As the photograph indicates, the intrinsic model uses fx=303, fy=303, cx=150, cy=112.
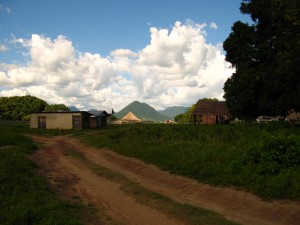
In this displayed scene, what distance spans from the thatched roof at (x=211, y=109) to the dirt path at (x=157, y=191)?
153 ft

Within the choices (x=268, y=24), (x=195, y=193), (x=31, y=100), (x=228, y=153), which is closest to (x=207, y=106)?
(x=268, y=24)

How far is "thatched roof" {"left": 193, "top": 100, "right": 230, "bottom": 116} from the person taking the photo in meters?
60.1

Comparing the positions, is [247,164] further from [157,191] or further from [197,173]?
[157,191]

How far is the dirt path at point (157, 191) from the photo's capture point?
7652 mm

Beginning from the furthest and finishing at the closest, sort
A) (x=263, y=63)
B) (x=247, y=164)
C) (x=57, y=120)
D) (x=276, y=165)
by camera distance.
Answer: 1. (x=57, y=120)
2. (x=263, y=63)
3. (x=247, y=164)
4. (x=276, y=165)

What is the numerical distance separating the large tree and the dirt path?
1208cm

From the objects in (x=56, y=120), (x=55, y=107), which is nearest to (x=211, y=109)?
(x=56, y=120)

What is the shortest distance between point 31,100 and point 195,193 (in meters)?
97.2

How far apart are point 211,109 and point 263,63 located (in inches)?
1412

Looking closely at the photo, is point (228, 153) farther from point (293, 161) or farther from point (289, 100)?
point (289, 100)

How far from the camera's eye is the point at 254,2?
2605cm

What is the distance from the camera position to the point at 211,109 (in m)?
60.9

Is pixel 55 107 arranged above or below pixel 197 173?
above

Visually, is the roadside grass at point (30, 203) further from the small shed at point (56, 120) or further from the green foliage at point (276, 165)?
the small shed at point (56, 120)
